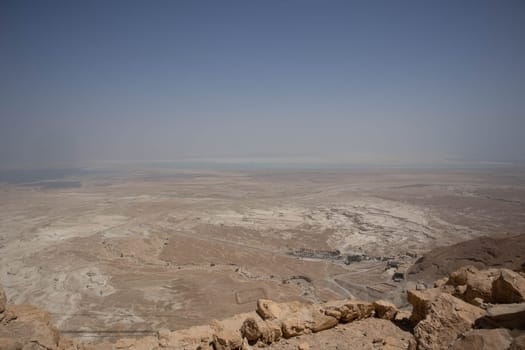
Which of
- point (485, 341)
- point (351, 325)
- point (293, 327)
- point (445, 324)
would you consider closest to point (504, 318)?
point (445, 324)

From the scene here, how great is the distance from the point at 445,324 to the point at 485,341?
1.51 metres

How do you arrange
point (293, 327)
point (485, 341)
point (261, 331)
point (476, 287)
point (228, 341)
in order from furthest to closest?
point (476, 287), point (293, 327), point (261, 331), point (228, 341), point (485, 341)

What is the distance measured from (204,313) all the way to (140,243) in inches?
655

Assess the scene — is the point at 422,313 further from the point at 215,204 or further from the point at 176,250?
the point at 215,204

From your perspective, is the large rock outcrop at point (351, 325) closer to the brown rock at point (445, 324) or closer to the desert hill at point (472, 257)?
the brown rock at point (445, 324)

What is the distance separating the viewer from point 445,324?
4934 millimetres

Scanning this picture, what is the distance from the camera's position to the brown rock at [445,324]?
467 centimetres

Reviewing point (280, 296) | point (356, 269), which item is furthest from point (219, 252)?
point (356, 269)

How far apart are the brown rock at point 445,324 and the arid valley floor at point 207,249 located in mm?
13814

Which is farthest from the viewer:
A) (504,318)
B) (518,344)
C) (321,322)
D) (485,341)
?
(321,322)

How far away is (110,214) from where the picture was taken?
44500 millimetres

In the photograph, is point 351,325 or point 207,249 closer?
point 351,325

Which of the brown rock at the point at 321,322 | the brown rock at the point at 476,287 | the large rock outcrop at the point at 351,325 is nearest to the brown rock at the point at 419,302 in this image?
the large rock outcrop at the point at 351,325

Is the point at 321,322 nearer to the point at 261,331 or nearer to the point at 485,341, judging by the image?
the point at 261,331
